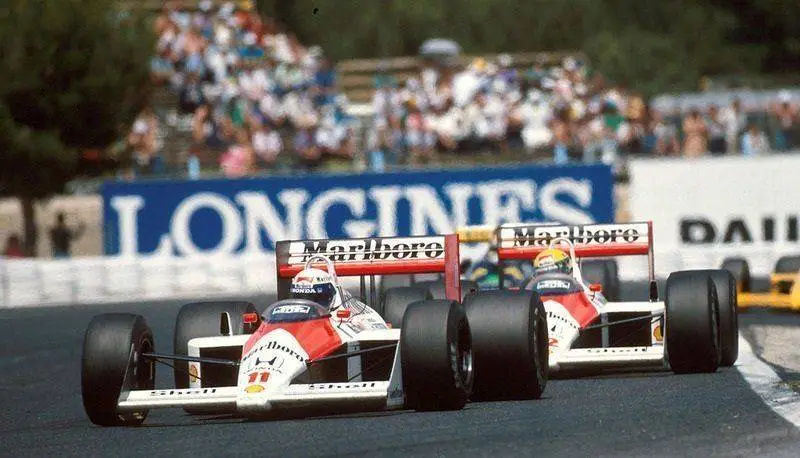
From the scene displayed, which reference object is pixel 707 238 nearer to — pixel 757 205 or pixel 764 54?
pixel 757 205

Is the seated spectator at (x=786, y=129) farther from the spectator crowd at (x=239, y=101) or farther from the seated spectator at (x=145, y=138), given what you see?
the seated spectator at (x=145, y=138)

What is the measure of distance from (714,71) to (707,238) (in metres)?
34.2

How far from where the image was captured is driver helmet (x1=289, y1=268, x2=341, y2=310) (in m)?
10.2

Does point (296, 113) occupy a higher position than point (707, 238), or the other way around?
point (296, 113)

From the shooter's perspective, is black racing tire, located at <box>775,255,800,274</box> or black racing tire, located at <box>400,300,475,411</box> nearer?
black racing tire, located at <box>400,300,475,411</box>

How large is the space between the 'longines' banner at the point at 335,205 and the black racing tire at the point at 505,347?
1347cm

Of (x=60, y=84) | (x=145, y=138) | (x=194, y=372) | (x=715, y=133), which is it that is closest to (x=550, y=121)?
(x=715, y=133)

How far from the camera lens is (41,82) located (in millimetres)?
25578

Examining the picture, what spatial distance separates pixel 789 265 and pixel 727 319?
692 centimetres

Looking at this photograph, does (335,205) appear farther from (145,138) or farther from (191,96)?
(145,138)

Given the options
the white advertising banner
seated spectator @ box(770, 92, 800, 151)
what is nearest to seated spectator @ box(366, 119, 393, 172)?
the white advertising banner

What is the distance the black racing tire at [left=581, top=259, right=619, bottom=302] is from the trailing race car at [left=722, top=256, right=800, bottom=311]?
8.42 feet

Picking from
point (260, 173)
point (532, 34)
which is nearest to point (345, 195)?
point (260, 173)

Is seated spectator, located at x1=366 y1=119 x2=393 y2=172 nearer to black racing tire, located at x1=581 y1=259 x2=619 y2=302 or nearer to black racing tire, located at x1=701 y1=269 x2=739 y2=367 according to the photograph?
black racing tire, located at x1=581 y1=259 x2=619 y2=302
